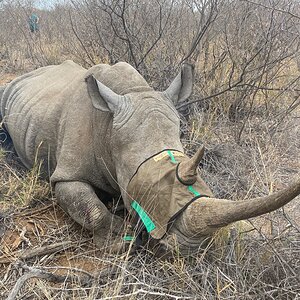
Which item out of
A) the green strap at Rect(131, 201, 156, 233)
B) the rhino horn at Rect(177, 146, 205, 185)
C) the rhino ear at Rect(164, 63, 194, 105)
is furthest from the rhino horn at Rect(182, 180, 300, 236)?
the rhino ear at Rect(164, 63, 194, 105)

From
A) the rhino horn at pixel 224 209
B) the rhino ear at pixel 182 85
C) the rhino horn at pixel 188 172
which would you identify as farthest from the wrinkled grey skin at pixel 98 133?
the rhino horn at pixel 188 172

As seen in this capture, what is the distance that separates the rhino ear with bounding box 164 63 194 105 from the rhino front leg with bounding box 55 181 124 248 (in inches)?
37.2

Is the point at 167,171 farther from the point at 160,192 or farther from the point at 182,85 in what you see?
the point at 182,85

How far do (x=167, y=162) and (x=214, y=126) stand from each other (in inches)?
111

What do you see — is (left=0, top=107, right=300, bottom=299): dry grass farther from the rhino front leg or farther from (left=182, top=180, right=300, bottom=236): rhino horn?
(left=182, top=180, right=300, bottom=236): rhino horn

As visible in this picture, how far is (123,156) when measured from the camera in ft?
10.1

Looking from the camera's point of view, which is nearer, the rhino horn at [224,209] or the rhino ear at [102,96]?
the rhino horn at [224,209]

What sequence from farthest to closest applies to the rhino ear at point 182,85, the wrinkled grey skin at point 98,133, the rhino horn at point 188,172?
the rhino ear at point 182,85 < the wrinkled grey skin at point 98,133 < the rhino horn at point 188,172

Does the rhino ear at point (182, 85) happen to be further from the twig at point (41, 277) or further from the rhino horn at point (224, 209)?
the twig at point (41, 277)

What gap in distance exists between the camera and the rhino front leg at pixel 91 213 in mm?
3328

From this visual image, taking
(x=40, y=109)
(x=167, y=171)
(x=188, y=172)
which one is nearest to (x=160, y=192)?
(x=167, y=171)

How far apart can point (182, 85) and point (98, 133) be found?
2.43 feet

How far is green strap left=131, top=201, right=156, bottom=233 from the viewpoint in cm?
268

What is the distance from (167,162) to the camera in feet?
8.91
